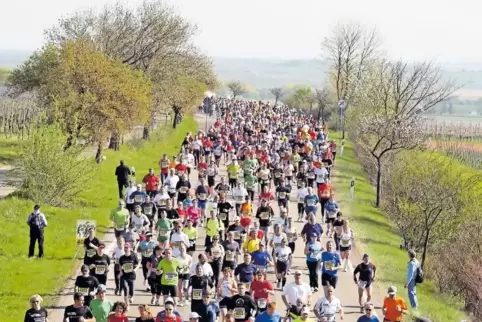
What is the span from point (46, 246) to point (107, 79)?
55.2 feet

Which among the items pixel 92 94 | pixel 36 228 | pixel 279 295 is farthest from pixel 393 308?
pixel 92 94

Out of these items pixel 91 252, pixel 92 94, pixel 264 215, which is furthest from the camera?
pixel 92 94

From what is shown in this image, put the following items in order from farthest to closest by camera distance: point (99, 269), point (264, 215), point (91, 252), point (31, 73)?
point (31, 73) → point (264, 215) → point (91, 252) → point (99, 269)

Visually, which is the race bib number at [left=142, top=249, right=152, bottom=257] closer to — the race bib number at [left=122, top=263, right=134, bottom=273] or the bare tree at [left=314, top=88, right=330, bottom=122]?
the race bib number at [left=122, top=263, right=134, bottom=273]

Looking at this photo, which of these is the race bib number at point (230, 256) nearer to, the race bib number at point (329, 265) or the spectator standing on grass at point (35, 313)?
the race bib number at point (329, 265)

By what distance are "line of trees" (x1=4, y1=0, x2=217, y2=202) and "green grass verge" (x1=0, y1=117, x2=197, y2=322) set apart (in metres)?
1.33

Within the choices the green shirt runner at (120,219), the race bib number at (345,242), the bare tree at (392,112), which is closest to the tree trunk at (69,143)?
the green shirt runner at (120,219)

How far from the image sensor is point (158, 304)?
18.8 meters

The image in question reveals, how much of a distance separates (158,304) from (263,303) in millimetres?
3489

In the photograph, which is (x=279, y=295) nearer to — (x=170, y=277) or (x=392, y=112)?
(x=170, y=277)

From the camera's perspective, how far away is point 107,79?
1594 inches

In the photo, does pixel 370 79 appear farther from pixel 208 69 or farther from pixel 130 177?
pixel 130 177

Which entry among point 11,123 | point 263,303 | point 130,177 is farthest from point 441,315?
point 11,123

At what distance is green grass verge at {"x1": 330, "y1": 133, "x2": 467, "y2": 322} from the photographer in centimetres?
2234
